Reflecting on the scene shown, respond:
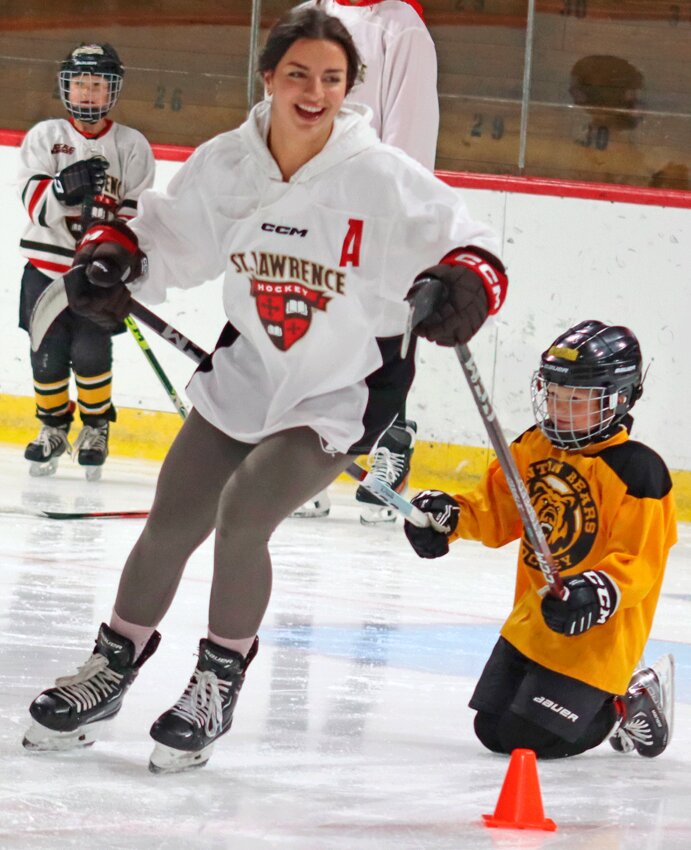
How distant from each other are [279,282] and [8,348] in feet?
12.1

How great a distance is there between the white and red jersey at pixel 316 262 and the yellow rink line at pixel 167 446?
118 inches

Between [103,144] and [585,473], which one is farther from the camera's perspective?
[103,144]

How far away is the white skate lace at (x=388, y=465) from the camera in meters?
4.56

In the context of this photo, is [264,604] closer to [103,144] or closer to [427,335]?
[427,335]

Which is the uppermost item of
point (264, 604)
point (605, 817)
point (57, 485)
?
point (264, 604)

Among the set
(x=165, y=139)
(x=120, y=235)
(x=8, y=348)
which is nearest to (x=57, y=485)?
(x=8, y=348)

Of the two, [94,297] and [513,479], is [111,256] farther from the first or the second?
[513,479]

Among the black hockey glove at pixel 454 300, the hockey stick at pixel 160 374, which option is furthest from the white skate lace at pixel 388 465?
the black hockey glove at pixel 454 300

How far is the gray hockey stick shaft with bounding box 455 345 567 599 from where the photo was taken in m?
2.33

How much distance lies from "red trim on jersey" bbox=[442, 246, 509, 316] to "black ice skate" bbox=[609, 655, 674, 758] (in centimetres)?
71

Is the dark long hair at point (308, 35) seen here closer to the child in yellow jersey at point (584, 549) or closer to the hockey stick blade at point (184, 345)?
the hockey stick blade at point (184, 345)

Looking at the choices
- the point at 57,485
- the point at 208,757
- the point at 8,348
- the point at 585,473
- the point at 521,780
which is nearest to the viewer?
the point at 521,780

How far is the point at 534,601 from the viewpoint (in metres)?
2.56

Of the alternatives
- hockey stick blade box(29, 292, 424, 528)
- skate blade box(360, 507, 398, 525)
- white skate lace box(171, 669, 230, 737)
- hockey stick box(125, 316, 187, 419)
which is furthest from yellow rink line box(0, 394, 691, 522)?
white skate lace box(171, 669, 230, 737)
